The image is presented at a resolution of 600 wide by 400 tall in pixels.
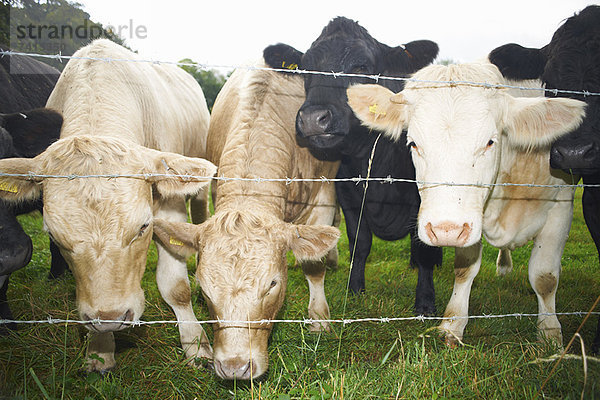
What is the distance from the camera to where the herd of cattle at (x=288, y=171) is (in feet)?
7.70

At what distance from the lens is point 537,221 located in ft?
10.8

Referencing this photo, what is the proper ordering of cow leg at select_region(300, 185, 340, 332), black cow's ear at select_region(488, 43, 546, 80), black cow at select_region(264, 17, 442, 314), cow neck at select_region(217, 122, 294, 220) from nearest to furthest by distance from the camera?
cow neck at select_region(217, 122, 294, 220), black cow's ear at select_region(488, 43, 546, 80), black cow at select_region(264, 17, 442, 314), cow leg at select_region(300, 185, 340, 332)

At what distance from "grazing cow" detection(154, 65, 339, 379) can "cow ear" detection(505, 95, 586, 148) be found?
1.38 metres

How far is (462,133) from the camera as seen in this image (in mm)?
2447

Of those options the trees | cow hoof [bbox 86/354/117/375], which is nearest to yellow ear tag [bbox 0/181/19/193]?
cow hoof [bbox 86/354/117/375]

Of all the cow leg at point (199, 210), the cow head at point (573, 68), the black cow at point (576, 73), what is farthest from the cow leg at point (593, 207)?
the cow leg at point (199, 210)

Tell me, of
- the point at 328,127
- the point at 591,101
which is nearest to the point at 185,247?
the point at 328,127

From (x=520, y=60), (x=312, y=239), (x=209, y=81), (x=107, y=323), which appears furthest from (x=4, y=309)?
(x=209, y=81)

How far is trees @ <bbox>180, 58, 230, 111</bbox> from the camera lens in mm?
9500

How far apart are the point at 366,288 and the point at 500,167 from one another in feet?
6.50

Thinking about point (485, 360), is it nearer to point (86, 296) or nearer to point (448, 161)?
point (448, 161)

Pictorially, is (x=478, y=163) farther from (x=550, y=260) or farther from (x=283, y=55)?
(x=283, y=55)

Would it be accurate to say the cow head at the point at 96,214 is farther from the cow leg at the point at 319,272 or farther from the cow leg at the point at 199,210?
the cow leg at the point at 199,210

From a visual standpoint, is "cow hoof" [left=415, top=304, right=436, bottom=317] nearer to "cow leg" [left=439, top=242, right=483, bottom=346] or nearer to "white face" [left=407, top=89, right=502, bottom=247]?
"cow leg" [left=439, top=242, right=483, bottom=346]
